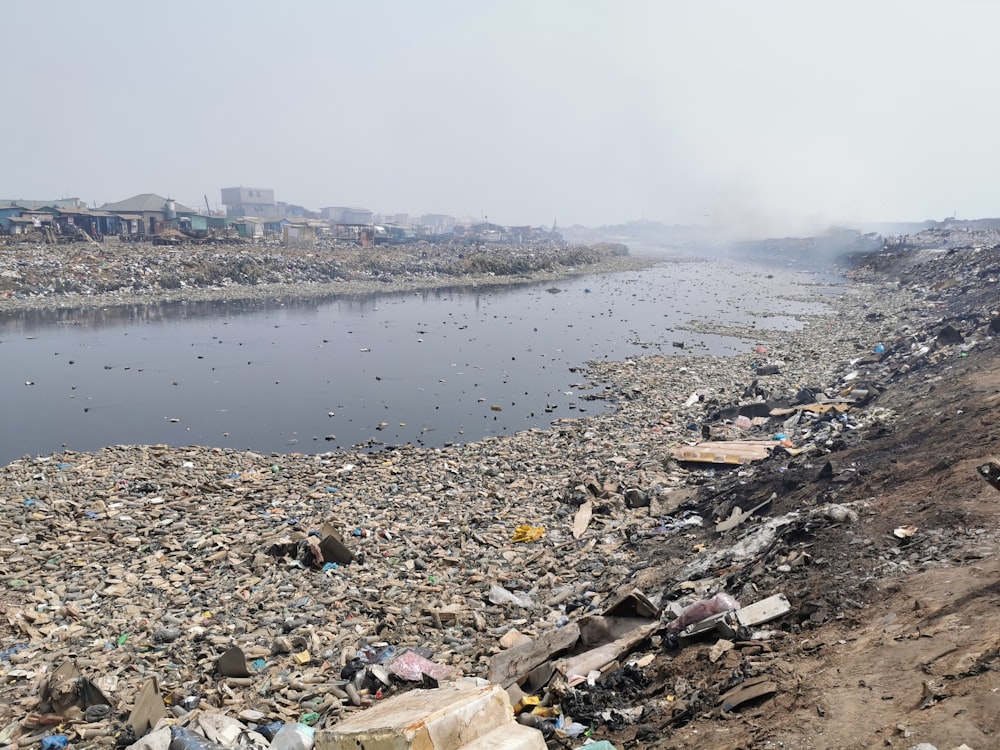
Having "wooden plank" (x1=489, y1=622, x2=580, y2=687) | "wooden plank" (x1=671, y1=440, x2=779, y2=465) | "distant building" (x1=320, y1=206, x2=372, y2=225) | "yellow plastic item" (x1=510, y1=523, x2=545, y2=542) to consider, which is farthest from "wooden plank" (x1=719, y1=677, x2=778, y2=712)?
"distant building" (x1=320, y1=206, x2=372, y2=225)

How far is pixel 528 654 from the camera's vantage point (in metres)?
5.04

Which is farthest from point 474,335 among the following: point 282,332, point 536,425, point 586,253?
point 586,253

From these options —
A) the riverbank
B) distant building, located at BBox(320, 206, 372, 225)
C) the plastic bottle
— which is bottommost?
the plastic bottle

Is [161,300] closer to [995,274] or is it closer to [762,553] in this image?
[762,553]

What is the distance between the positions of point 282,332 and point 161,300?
428 inches

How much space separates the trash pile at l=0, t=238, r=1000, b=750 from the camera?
180 inches

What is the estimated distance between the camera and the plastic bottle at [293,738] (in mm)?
4199

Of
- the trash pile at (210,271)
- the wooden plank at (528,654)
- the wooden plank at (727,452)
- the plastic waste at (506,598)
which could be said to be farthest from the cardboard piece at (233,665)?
the trash pile at (210,271)

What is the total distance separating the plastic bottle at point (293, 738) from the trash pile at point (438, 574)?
2 centimetres

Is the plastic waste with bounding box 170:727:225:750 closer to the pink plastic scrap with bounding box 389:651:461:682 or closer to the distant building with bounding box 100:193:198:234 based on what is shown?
the pink plastic scrap with bounding box 389:651:461:682

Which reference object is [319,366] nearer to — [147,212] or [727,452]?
[727,452]

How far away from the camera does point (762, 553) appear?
234 inches

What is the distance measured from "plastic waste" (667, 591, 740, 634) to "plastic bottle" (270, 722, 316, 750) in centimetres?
254

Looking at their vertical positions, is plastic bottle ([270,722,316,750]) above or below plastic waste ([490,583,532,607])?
above
